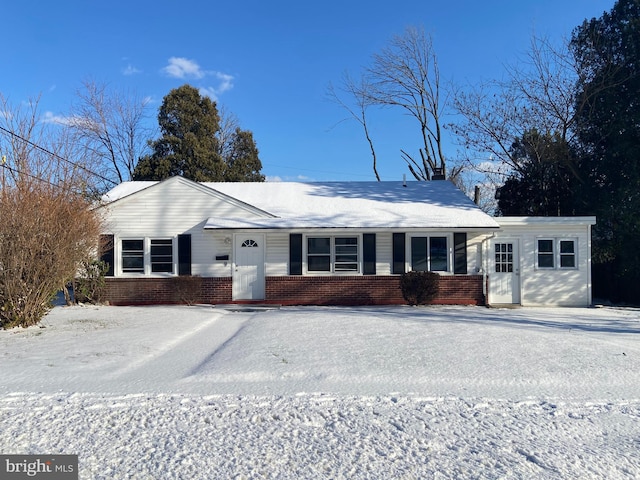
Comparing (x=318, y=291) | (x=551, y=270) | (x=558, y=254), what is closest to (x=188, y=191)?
(x=318, y=291)

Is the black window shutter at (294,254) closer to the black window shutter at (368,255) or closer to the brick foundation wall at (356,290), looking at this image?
the brick foundation wall at (356,290)

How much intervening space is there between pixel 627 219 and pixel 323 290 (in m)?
12.2

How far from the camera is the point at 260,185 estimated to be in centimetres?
1858

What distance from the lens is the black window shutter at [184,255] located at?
1439 cm

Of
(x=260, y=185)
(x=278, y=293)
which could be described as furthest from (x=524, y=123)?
(x=278, y=293)

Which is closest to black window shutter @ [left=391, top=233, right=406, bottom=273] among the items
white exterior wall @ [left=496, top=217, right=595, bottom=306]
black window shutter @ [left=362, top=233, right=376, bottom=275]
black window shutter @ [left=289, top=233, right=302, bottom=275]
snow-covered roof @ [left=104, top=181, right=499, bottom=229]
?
snow-covered roof @ [left=104, top=181, right=499, bottom=229]

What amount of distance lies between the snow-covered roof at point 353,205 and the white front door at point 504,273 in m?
1.26

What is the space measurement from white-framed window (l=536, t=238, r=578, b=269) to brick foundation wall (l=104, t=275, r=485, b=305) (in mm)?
2414

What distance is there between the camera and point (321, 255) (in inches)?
571

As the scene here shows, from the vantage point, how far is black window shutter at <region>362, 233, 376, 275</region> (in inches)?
563

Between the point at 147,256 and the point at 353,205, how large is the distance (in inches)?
288

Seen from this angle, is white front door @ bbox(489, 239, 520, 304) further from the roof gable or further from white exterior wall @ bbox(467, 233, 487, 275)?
the roof gable

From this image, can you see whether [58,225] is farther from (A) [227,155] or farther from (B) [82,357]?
(A) [227,155]

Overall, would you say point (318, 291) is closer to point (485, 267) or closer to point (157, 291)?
point (157, 291)
